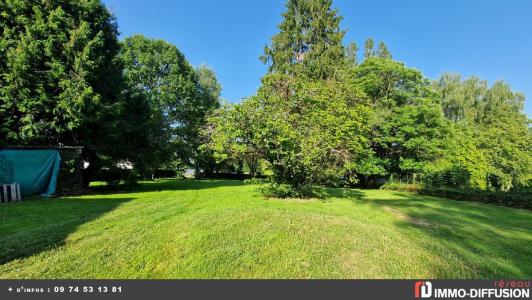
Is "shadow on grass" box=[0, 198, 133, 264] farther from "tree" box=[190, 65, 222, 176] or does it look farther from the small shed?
"tree" box=[190, 65, 222, 176]

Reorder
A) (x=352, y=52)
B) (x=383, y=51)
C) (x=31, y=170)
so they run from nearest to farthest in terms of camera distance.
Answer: (x=31, y=170) < (x=383, y=51) < (x=352, y=52)

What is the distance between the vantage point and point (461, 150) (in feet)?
75.8

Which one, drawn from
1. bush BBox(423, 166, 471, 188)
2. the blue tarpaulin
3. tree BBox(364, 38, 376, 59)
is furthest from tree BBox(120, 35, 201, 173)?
bush BBox(423, 166, 471, 188)

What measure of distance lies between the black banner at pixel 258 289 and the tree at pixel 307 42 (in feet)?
72.7

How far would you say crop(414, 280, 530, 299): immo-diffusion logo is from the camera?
11.5 feet

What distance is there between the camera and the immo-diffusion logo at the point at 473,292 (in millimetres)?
3500

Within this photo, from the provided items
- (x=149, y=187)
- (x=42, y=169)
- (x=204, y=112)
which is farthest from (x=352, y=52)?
(x=42, y=169)

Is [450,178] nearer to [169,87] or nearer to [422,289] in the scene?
[422,289]

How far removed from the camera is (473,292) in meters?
3.58

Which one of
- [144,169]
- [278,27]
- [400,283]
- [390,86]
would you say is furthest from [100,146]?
[390,86]

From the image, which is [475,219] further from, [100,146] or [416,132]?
[100,146]

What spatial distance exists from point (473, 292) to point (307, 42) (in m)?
25.5

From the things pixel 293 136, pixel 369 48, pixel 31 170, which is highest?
pixel 369 48

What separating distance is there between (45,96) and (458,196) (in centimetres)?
2227
